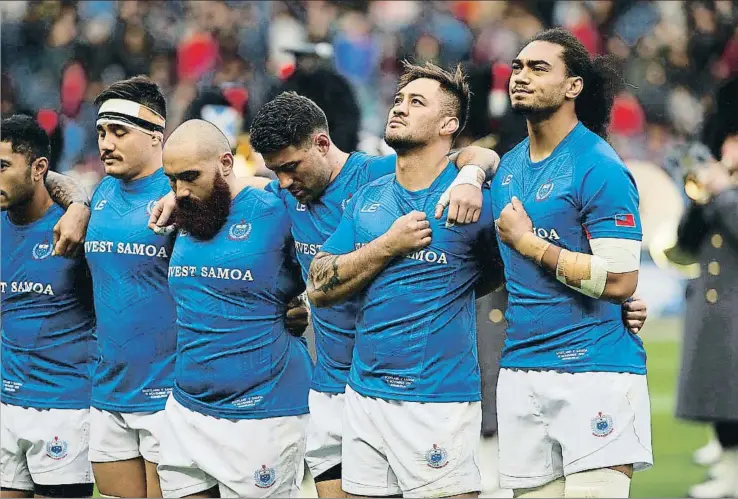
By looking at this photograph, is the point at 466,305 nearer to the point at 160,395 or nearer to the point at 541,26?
the point at 160,395

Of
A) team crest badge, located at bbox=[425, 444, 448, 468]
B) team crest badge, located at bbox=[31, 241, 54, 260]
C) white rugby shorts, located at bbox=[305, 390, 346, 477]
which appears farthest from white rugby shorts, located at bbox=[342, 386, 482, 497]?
team crest badge, located at bbox=[31, 241, 54, 260]

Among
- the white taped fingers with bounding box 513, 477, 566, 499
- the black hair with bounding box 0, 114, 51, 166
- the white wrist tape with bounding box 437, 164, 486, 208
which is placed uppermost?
the black hair with bounding box 0, 114, 51, 166

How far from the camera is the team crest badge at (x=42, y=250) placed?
7348 millimetres

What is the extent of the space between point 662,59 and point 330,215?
14878 mm

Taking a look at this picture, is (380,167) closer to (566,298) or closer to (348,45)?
(566,298)

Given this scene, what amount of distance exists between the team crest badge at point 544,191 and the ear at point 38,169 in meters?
3.15

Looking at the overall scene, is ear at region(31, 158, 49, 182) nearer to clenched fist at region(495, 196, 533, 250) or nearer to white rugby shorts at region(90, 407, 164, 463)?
white rugby shorts at region(90, 407, 164, 463)

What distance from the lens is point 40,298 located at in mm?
7352

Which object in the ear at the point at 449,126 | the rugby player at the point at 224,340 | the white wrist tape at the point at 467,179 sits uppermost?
the ear at the point at 449,126

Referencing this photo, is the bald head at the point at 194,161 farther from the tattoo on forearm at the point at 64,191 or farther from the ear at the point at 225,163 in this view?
the tattoo on forearm at the point at 64,191

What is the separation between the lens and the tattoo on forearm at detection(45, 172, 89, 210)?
7.45 metres

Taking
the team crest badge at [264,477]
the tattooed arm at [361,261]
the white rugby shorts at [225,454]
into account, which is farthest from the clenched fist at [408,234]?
the team crest badge at [264,477]

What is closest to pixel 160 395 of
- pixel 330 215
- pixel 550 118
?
pixel 330 215

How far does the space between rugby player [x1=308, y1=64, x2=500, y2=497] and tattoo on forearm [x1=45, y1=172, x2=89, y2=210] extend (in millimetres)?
2080
